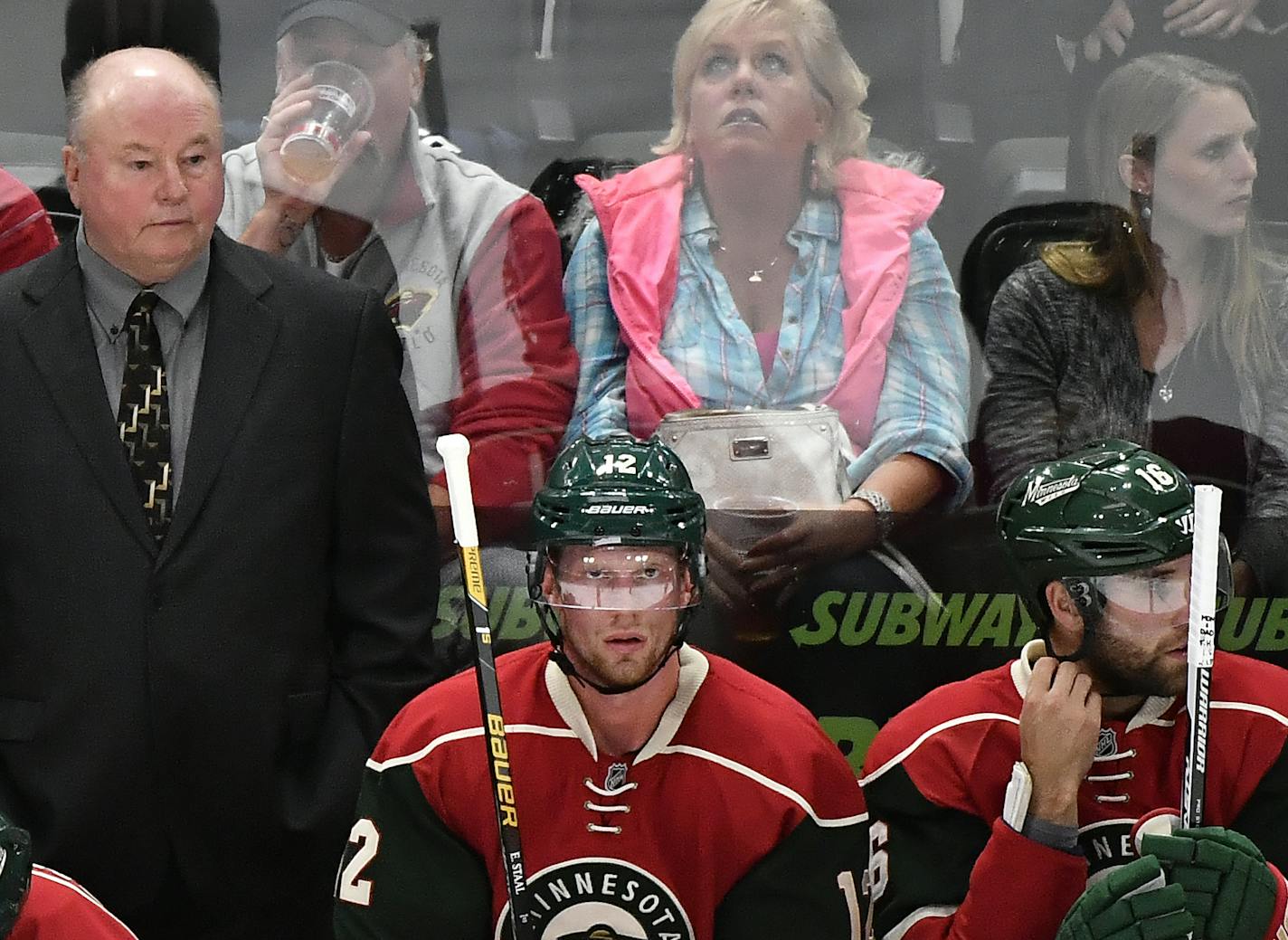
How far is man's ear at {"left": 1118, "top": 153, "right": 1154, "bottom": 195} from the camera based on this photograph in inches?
153

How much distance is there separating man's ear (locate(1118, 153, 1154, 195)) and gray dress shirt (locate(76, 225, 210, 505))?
5.69ft

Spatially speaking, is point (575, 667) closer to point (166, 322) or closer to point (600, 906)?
point (600, 906)

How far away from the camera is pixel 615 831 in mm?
2807

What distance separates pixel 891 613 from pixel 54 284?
5.31ft

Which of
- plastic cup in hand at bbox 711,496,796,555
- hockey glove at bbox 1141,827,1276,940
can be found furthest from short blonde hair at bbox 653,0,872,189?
hockey glove at bbox 1141,827,1276,940

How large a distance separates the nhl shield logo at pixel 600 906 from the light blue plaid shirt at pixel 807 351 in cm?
118

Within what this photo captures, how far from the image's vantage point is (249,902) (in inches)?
120

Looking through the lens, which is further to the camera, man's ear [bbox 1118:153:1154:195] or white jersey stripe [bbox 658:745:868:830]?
man's ear [bbox 1118:153:1154:195]

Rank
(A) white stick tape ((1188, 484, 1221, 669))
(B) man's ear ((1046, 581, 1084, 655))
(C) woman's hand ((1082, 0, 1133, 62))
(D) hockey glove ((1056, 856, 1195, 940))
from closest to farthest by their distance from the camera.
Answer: (D) hockey glove ((1056, 856, 1195, 940)) → (A) white stick tape ((1188, 484, 1221, 669)) → (B) man's ear ((1046, 581, 1084, 655)) → (C) woman's hand ((1082, 0, 1133, 62))

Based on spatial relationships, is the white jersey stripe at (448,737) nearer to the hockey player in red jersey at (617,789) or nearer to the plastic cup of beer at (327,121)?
the hockey player in red jersey at (617,789)

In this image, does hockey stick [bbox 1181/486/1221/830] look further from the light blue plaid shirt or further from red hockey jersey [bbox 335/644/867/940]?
the light blue plaid shirt

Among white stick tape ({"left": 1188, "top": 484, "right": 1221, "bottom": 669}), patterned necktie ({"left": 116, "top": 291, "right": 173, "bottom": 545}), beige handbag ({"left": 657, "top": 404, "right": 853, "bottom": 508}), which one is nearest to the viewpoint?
white stick tape ({"left": 1188, "top": 484, "right": 1221, "bottom": 669})

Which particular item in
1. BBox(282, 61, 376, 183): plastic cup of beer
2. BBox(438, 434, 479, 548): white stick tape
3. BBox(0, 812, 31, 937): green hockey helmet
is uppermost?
BBox(282, 61, 376, 183): plastic cup of beer

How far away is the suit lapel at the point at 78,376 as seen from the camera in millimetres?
2955
